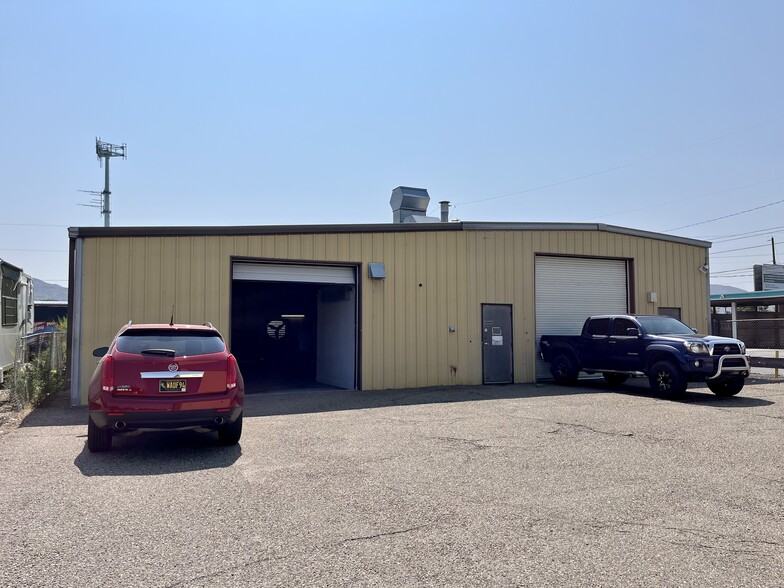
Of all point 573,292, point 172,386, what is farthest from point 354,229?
point 172,386

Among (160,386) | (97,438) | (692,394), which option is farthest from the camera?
(692,394)

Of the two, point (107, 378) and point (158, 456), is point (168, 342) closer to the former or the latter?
point (107, 378)

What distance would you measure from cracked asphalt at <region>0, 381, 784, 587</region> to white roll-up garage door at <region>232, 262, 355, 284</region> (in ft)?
14.6

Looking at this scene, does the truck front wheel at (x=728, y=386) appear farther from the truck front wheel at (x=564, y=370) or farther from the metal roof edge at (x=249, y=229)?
the metal roof edge at (x=249, y=229)

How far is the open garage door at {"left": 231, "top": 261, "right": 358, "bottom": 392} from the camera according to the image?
16.0m

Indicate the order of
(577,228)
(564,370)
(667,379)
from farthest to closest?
(577,228), (564,370), (667,379)

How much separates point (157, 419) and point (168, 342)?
0.99 m

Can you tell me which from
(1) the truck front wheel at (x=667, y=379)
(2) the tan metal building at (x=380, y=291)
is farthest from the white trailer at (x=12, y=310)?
(1) the truck front wheel at (x=667, y=379)

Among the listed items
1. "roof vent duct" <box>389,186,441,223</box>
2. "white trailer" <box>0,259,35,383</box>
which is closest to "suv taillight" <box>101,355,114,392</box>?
"white trailer" <box>0,259,35,383</box>

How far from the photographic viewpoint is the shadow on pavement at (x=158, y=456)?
6599 millimetres

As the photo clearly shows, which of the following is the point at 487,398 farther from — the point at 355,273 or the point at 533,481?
the point at 533,481

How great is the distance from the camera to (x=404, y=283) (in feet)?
47.8

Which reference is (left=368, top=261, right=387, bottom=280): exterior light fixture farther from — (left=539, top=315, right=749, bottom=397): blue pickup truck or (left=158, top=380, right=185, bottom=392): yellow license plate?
(left=158, top=380, right=185, bottom=392): yellow license plate

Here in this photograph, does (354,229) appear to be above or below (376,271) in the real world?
above
